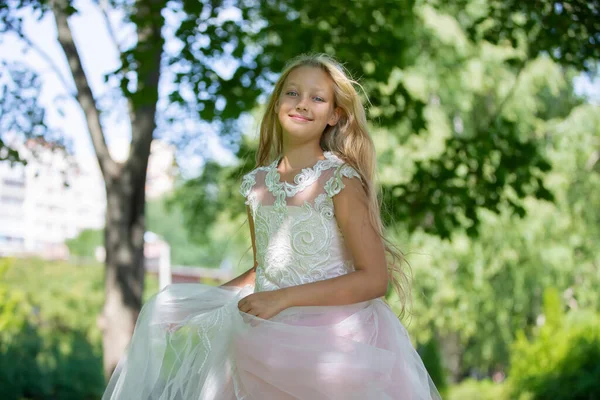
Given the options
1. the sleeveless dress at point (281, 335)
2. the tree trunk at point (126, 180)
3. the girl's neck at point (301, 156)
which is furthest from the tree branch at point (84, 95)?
the girl's neck at point (301, 156)

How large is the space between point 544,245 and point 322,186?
54.4 ft

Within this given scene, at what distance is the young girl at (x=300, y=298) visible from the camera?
2547 mm

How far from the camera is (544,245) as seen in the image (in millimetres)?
18469

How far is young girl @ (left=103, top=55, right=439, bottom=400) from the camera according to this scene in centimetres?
255

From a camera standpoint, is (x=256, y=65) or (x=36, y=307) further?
(x=36, y=307)

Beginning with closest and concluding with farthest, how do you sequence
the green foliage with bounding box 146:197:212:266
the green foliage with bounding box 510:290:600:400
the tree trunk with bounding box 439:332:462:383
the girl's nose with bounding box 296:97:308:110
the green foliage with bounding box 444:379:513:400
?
1. the girl's nose with bounding box 296:97:308:110
2. the green foliage with bounding box 510:290:600:400
3. the green foliage with bounding box 444:379:513:400
4. the tree trunk with bounding box 439:332:462:383
5. the green foliage with bounding box 146:197:212:266

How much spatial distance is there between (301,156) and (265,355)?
0.82 meters

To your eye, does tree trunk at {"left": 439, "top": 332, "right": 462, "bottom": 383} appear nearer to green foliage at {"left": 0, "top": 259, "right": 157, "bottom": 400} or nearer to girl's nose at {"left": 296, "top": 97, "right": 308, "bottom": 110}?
green foliage at {"left": 0, "top": 259, "right": 157, "bottom": 400}

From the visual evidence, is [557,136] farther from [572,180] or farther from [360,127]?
[360,127]

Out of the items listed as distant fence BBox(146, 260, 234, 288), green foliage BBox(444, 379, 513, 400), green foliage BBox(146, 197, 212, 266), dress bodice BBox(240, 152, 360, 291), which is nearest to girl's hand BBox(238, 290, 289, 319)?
dress bodice BBox(240, 152, 360, 291)

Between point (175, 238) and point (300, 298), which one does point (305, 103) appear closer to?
point (300, 298)

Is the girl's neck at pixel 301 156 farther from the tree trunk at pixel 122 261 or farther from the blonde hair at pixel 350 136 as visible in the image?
the tree trunk at pixel 122 261

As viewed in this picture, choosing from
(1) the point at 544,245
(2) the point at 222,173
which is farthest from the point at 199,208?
(1) the point at 544,245

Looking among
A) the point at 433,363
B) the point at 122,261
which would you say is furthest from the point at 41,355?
the point at 433,363
